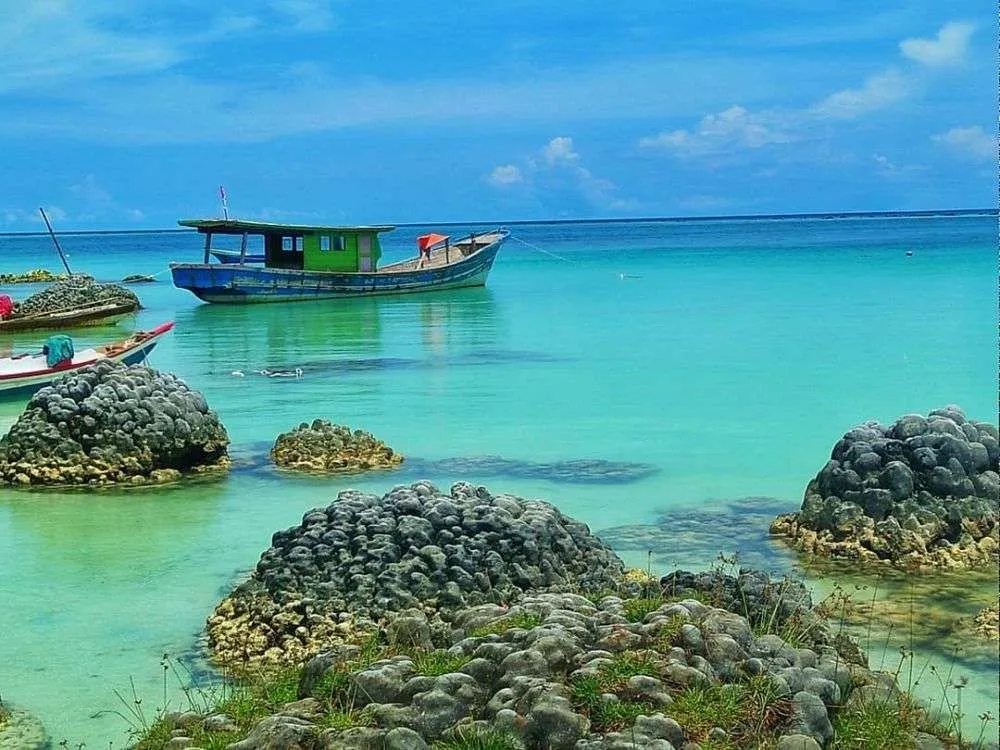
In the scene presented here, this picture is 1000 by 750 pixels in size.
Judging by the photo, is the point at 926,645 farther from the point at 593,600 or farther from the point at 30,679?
the point at 30,679

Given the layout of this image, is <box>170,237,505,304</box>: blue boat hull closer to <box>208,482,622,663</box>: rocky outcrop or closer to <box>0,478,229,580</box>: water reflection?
<box>0,478,229,580</box>: water reflection

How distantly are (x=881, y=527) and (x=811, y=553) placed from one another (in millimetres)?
551

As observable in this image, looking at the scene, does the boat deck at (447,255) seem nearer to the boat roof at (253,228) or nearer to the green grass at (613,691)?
the boat roof at (253,228)

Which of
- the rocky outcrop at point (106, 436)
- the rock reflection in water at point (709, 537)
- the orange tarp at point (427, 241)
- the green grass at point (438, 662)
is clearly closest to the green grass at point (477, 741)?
the green grass at point (438, 662)

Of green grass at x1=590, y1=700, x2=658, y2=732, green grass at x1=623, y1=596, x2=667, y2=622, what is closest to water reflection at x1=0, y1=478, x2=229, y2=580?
green grass at x1=623, y1=596, x2=667, y2=622

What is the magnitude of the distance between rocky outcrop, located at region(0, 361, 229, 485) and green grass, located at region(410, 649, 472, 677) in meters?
7.56

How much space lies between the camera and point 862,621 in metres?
8.12

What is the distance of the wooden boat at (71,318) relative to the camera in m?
32.6

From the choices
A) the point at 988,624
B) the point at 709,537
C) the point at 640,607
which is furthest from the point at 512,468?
the point at 640,607

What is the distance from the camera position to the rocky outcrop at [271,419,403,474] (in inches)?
524

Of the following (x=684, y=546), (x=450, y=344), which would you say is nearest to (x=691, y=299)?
(x=450, y=344)

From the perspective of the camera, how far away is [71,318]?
33.5 m

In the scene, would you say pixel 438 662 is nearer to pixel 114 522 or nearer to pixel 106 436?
pixel 114 522

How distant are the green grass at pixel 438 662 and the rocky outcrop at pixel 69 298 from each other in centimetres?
3280
